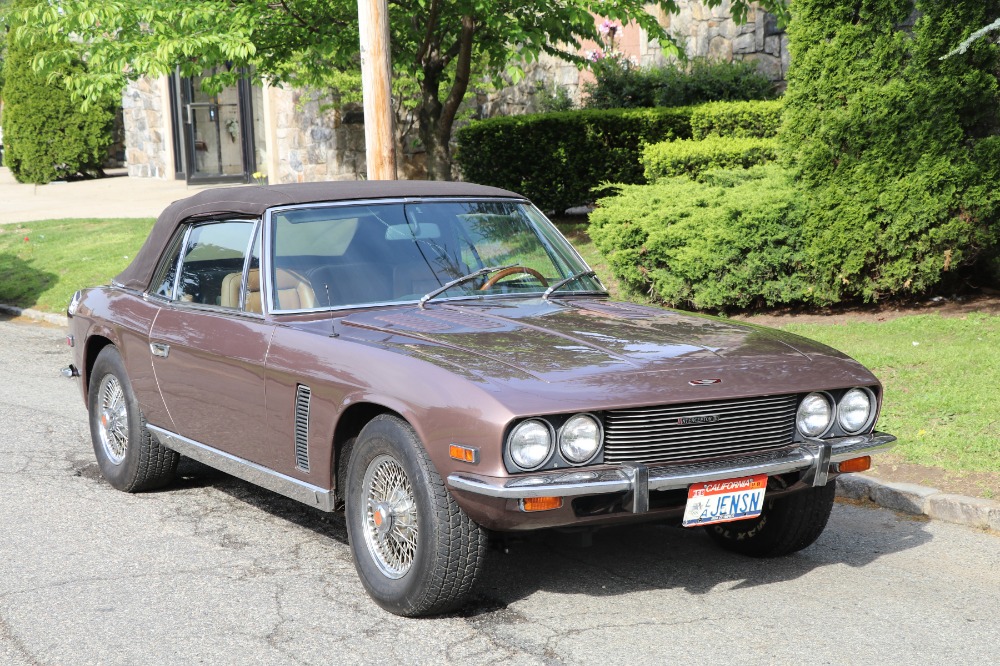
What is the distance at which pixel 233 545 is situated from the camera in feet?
17.8

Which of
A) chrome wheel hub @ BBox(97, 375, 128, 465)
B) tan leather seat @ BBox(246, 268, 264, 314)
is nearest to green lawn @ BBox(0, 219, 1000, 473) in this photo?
tan leather seat @ BBox(246, 268, 264, 314)

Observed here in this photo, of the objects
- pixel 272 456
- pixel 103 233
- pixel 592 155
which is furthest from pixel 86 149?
pixel 272 456

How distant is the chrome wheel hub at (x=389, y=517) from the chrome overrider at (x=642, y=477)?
15.1 inches

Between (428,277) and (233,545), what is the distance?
1.53 metres

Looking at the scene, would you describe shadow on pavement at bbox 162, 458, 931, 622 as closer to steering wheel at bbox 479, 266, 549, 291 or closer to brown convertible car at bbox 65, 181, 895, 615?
brown convertible car at bbox 65, 181, 895, 615

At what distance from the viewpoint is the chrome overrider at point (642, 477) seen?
3963 mm

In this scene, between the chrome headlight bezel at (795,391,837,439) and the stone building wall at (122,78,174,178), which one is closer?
the chrome headlight bezel at (795,391,837,439)

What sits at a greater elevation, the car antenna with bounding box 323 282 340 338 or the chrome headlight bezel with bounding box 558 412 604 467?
the car antenna with bounding box 323 282 340 338

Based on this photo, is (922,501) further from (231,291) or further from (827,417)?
(231,291)

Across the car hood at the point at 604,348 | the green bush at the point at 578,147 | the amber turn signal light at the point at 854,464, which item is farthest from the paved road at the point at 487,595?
the green bush at the point at 578,147

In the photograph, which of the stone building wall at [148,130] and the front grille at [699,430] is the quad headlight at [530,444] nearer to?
the front grille at [699,430]

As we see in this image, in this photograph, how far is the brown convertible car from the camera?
4.10 m

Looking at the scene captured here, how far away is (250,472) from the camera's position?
5242mm

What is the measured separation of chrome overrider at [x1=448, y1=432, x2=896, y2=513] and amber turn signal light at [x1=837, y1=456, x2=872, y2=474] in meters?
0.12
